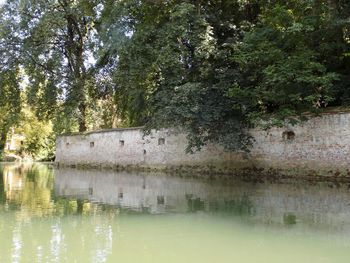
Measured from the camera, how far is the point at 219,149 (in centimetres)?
1836

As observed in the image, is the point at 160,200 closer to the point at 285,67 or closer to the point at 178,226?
the point at 178,226

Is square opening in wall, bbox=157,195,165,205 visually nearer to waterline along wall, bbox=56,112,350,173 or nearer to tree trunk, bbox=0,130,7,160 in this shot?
waterline along wall, bbox=56,112,350,173

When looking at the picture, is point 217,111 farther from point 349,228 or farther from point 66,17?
point 66,17

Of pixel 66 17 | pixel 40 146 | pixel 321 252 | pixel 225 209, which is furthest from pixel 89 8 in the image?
pixel 40 146

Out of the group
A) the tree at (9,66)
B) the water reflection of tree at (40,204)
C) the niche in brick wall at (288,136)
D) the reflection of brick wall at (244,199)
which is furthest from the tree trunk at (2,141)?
the niche in brick wall at (288,136)

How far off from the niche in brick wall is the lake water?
158 inches

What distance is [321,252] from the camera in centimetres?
519

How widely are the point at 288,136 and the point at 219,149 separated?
3.46 meters

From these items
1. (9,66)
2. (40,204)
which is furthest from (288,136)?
(9,66)

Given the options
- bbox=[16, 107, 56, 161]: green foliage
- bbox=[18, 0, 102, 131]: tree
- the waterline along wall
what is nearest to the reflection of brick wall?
the waterline along wall

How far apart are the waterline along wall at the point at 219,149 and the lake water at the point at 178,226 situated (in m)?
3.11

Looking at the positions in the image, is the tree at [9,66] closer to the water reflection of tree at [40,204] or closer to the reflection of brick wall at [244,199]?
the reflection of brick wall at [244,199]

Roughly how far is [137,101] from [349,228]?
52.1ft

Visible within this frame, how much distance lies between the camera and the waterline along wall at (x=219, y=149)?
14508 mm
